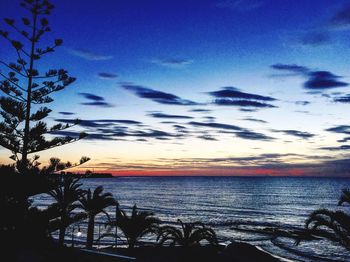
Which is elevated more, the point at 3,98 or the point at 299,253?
the point at 3,98

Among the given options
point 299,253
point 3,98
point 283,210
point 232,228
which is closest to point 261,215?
point 283,210

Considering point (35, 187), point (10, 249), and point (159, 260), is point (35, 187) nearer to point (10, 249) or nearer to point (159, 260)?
point (10, 249)

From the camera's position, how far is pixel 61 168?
14.6 metres

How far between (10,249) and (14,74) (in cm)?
761

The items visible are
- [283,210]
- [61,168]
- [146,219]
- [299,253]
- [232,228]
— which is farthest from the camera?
[283,210]

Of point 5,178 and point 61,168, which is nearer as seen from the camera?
point 5,178

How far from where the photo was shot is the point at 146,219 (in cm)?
2081

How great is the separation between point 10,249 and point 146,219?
10.6 meters

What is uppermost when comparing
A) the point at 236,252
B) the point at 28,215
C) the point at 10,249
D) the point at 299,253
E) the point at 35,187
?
the point at 35,187

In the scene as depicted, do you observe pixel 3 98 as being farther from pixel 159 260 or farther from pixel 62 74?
pixel 159 260

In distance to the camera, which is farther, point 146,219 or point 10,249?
point 146,219

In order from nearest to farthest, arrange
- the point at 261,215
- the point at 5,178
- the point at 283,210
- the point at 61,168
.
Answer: the point at 5,178, the point at 61,168, the point at 261,215, the point at 283,210

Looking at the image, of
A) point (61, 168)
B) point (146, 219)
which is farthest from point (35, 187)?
point (146, 219)

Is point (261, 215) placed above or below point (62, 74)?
below
